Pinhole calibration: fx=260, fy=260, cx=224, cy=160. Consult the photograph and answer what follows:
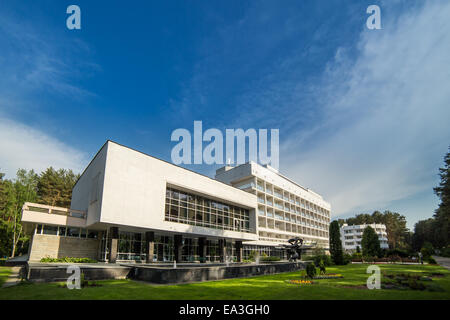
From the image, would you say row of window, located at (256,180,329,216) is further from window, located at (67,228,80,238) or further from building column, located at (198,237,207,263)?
window, located at (67,228,80,238)

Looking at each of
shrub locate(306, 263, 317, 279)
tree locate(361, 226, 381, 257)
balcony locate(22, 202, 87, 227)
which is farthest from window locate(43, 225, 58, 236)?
tree locate(361, 226, 381, 257)

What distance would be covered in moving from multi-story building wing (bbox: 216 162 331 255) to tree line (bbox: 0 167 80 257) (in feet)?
113

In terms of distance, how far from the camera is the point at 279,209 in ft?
201

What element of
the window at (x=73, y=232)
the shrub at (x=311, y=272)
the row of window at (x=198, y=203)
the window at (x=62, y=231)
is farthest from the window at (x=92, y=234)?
the shrub at (x=311, y=272)

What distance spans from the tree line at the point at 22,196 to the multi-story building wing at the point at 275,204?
34515 mm

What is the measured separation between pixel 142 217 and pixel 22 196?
37.0 meters

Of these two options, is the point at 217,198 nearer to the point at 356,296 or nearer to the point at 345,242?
the point at 356,296

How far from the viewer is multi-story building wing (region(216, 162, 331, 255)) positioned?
5471cm

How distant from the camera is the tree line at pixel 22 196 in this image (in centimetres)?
4747

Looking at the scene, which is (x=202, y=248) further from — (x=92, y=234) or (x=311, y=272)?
(x=311, y=272)

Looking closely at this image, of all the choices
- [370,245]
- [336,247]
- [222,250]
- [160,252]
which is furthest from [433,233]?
[160,252]

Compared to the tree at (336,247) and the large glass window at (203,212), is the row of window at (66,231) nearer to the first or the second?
the large glass window at (203,212)

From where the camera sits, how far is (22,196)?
1980 inches

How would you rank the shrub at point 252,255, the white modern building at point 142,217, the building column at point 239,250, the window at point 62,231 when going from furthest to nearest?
1. the shrub at point 252,255
2. the building column at point 239,250
3. the window at point 62,231
4. the white modern building at point 142,217
